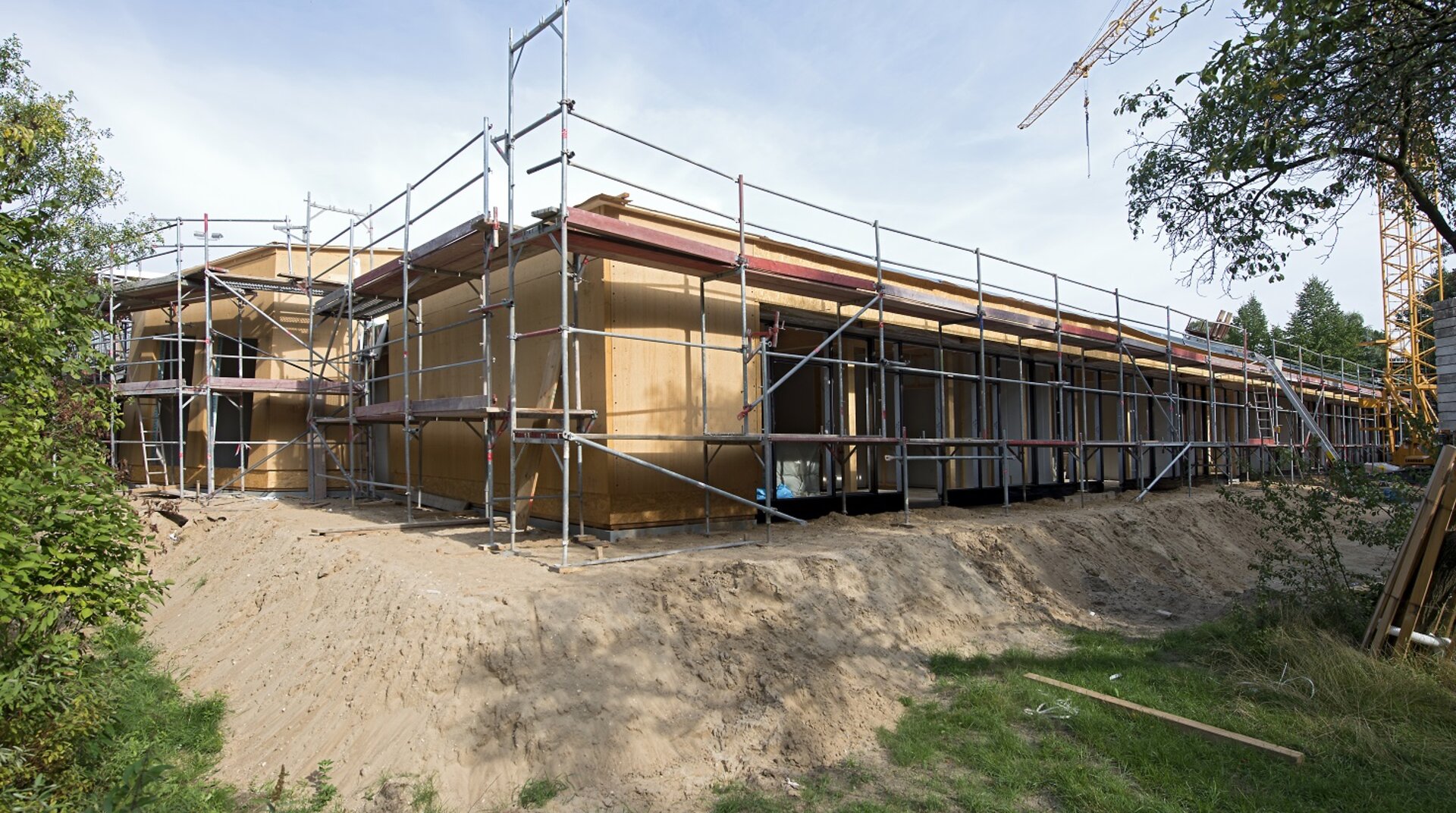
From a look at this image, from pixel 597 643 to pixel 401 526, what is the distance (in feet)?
16.6

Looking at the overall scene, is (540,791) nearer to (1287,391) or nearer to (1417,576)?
(1417,576)

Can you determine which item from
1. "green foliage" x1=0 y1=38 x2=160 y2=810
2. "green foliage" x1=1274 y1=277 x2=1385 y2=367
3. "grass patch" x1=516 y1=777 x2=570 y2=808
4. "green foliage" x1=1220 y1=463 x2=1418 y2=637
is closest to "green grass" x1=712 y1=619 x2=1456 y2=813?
"green foliage" x1=1220 y1=463 x2=1418 y2=637

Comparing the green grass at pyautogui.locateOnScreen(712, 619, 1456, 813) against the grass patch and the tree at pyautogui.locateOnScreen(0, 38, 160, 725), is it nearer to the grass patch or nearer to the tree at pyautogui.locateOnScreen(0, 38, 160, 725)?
the grass patch

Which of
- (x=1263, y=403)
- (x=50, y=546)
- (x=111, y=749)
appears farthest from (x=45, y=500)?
(x=1263, y=403)

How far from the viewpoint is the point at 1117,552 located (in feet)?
36.2

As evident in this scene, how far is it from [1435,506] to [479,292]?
1036cm

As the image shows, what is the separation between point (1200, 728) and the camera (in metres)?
5.32

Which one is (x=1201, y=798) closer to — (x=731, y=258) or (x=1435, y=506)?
(x=1435, y=506)

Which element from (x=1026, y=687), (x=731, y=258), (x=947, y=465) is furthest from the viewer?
(x=947, y=465)

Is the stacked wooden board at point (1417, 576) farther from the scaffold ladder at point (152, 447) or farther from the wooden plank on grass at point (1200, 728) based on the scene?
the scaffold ladder at point (152, 447)

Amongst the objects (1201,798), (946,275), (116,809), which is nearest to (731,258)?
(946,275)

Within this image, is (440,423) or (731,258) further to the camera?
(440,423)

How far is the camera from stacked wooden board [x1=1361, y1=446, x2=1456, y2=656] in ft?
20.5

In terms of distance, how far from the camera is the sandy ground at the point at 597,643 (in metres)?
5.01
